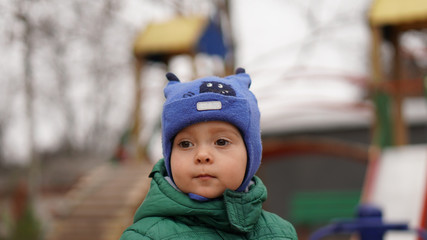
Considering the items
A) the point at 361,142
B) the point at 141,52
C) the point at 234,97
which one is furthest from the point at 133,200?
the point at 361,142

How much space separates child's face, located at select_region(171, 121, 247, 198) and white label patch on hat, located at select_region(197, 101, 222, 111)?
5 cm

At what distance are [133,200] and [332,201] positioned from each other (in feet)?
18.4

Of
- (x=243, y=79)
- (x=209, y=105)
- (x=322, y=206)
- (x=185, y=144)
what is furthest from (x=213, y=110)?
(x=322, y=206)

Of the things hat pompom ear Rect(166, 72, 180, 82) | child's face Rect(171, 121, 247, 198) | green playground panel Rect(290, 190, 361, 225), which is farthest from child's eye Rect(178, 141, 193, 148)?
green playground panel Rect(290, 190, 361, 225)

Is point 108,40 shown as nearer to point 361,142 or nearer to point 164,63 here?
point 164,63

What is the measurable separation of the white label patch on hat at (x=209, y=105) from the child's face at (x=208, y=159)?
0.05 metres

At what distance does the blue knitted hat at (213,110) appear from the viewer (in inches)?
67.0

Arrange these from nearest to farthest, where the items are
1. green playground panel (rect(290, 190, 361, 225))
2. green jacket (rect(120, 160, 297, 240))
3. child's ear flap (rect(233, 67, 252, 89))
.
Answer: green jacket (rect(120, 160, 297, 240))
child's ear flap (rect(233, 67, 252, 89))
green playground panel (rect(290, 190, 361, 225))

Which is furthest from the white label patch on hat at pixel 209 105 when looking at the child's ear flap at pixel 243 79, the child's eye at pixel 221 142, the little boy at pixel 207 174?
the child's ear flap at pixel 243 79

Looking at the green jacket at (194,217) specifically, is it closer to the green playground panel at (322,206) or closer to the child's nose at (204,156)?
the child's nose at (204,156)

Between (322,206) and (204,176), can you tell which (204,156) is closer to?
(204,176)

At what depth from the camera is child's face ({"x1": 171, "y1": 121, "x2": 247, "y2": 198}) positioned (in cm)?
167

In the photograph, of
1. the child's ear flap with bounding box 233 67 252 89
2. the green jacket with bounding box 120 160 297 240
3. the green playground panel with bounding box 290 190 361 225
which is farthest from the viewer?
the green playground panel with bounding box 290 190 361 225

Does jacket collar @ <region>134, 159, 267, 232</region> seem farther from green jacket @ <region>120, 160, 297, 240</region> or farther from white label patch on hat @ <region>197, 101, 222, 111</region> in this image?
white label patch on hat @ <region>197, 101, 222, 111</region>
